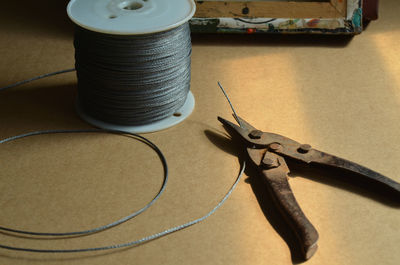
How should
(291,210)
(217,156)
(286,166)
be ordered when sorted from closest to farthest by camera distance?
1. (291,210)
2. (286,166)
3. (217,156)

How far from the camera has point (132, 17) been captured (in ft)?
4.53

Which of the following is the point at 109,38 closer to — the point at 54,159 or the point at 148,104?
the point at 148,104

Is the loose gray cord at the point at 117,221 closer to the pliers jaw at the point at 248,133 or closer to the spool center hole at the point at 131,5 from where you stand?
the pliers jaw at the point at 248,133

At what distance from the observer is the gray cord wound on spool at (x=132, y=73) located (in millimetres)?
1357

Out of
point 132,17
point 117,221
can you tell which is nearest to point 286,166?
point 117,221

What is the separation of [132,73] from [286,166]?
1.38ft

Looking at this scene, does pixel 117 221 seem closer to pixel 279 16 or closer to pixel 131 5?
pixel 131 5

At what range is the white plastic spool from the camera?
133cm

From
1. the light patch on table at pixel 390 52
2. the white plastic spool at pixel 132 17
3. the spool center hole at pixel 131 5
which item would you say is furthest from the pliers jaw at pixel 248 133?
the light patch on table at pixel 390 52

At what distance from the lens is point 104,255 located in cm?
114

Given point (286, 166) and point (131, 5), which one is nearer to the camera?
point (286, 166)

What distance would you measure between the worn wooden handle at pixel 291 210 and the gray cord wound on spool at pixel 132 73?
34 centimetres

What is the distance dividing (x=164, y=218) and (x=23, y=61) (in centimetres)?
83

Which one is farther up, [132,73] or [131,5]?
[131,5]
